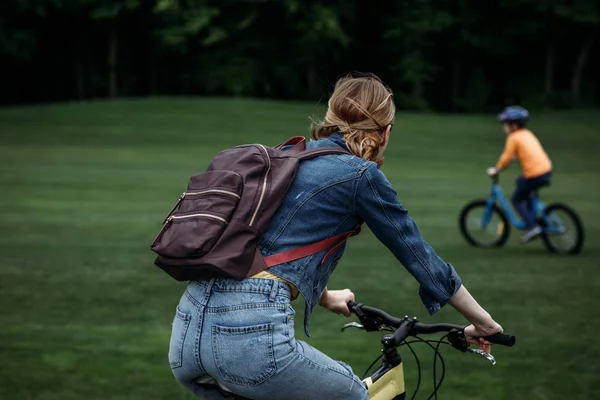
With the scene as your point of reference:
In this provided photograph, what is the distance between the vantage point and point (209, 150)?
33.2 m

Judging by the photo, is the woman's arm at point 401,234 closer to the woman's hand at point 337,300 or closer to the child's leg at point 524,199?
the woman's hand at point 337,300

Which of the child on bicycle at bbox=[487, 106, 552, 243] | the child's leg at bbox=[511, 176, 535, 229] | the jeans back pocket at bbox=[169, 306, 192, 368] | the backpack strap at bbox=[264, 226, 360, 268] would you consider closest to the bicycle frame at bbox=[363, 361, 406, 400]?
the backpack strap at bbox=[264, 226, 360, 268]

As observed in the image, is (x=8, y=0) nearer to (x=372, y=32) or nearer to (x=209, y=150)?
(x=372, y=32)

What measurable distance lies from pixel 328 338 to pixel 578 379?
82.1 inches

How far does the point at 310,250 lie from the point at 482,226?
12303 millimetres

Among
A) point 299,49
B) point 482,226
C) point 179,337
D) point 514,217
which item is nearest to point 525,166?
point 514,217

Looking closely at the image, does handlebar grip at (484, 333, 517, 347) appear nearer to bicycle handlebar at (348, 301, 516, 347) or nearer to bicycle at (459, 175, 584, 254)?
bicycle handlebar at (348, 301, 516, 347)

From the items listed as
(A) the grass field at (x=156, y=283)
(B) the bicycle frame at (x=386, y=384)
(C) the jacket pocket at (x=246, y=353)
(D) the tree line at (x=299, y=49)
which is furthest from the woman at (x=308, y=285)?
(D) the tree line at (x=299, y=49)

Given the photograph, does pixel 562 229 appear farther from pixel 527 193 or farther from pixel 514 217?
pixel 514 217

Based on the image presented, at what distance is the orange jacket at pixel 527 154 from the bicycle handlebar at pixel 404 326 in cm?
1102

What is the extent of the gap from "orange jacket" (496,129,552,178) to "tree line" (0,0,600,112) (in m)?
41.4

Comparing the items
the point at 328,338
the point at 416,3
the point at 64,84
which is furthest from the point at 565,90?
the point at 328,338

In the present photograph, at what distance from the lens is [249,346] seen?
2912 millimetres

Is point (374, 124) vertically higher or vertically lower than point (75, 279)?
higher
